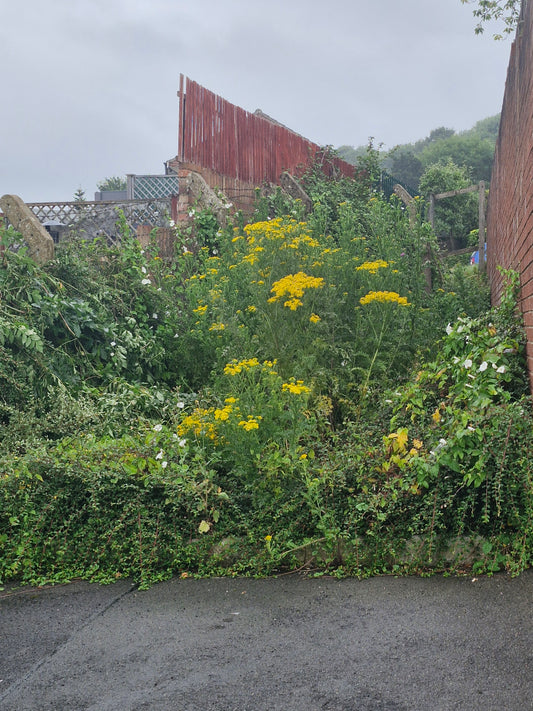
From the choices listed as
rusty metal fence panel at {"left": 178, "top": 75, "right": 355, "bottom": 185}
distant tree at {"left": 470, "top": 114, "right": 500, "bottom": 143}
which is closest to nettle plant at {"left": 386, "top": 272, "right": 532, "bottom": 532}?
rusty metal fence panel at {"left": 178, "top": 75, "right": 355, "bottom": 185}

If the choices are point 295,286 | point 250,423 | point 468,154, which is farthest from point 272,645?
point 468,154

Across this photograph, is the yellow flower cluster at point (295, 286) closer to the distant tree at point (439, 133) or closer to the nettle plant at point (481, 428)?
the nettle plant at point (481, 428)

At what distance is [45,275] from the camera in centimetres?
606

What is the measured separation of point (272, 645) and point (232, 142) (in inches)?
351

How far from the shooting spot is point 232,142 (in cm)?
1053

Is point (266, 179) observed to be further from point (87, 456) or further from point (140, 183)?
point (140, 183)

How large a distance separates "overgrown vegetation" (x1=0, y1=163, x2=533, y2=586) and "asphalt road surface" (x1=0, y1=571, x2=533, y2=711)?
0.20 meters

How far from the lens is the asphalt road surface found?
8.00 ft

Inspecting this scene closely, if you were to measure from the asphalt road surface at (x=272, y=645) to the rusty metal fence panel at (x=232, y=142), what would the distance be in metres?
7.10

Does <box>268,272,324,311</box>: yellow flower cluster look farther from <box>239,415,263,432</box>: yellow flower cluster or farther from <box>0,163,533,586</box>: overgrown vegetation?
<box>239,415,263,432</box>: yellow flower cluster

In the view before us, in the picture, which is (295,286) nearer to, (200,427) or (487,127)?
(200,427)

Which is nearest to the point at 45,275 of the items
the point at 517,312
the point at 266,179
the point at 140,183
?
the point at 517,312

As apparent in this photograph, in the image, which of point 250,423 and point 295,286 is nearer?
point 250,423

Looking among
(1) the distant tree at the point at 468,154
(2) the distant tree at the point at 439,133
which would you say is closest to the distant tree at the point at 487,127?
(2) the distant tree at the point at 439,133
